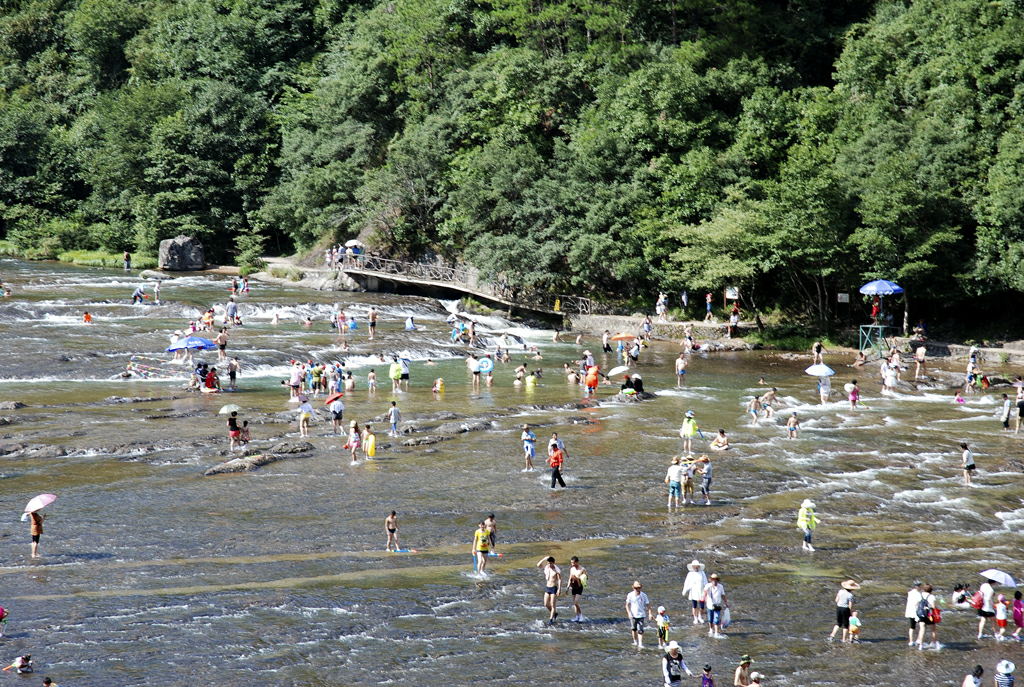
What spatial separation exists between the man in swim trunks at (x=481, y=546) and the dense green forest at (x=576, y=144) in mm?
28978

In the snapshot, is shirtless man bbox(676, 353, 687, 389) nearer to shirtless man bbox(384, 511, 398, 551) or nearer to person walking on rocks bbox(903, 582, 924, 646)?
shirtless man bbox(384, 511, 398, 551)

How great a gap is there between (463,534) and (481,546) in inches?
98.0

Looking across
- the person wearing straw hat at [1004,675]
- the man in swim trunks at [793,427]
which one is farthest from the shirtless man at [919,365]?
the person wearing straw hat at [1004,675]

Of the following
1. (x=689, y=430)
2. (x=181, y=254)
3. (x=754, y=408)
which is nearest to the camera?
(x=689, y=430)

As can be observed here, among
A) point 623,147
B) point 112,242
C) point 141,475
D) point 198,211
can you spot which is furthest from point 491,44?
point 141,475

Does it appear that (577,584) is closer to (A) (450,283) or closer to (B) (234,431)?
(B) (234,431)

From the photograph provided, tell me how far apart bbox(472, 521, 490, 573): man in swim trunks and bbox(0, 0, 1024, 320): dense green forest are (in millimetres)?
28978

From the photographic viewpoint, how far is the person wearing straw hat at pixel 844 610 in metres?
17.5

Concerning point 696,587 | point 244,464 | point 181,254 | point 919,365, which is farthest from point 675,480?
point 181,254

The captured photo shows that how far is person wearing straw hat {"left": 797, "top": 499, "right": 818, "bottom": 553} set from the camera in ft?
70.4

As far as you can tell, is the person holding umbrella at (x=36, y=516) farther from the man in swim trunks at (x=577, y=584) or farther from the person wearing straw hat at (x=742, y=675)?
the person wearing straw hat at (x=742, y=675)

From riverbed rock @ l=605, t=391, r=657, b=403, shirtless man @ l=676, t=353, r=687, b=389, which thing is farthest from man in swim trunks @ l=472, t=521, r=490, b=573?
shirtless man @ l=676, t=353, r=687, b=389

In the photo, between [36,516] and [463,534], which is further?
[463,534]

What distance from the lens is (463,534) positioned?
2222 cm
